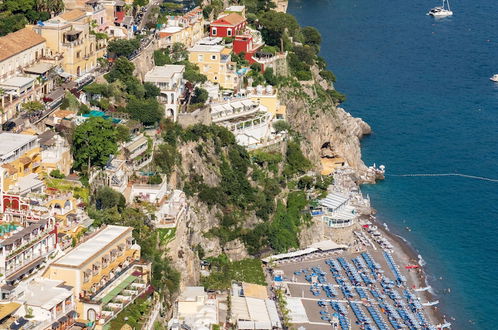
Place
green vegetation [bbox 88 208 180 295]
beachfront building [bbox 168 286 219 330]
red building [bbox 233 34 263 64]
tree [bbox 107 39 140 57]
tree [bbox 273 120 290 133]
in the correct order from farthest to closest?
red building [bbox 233 34 263 64], tree [bbox 273 120 290 133], tree [bbox 107 39 140 57], beachfront building [bbox 168 286 219 330], green vegetation [bbox 88 208 180 295]

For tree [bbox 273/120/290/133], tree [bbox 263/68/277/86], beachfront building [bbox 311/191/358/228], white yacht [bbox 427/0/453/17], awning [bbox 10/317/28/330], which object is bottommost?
white yacht [bbox 427/0/453/17]

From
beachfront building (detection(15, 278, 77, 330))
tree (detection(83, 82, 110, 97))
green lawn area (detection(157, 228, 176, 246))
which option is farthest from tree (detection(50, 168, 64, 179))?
tree (detection(83, 82, 110, 97))

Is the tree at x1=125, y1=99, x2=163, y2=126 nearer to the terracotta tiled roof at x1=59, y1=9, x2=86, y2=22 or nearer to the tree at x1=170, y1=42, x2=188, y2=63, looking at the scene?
the terracotta tiled roof at x1=59, y1=9, x2=86, y2=22

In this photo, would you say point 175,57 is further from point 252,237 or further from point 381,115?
point 381,115

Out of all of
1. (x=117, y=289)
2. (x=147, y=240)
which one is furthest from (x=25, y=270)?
(x=147, y=240)

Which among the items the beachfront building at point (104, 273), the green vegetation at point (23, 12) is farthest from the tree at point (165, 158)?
the green vegetation at point (23, 12)

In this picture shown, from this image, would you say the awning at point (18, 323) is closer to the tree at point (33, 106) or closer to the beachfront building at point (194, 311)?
the beachfront building at point (194, 311)

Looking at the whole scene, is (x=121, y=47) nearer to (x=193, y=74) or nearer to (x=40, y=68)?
(x=193, y=74)

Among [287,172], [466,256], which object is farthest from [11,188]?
[466,256]
